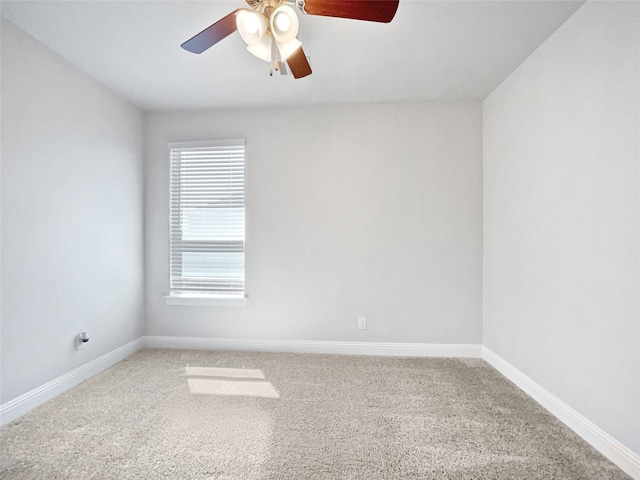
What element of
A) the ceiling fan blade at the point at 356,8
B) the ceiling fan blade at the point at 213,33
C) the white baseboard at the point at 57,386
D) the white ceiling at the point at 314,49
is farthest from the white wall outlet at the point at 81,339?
the ceiling fan blade at the point at 356,8

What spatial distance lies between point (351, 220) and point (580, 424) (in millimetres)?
2272

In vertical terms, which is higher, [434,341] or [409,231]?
[409,231]

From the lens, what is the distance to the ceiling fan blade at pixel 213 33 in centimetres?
161

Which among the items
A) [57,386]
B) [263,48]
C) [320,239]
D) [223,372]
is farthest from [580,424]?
[57,386]

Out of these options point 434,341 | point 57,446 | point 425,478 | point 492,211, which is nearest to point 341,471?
point 425,478

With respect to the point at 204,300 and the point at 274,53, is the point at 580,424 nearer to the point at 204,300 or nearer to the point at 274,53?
the point at 274,53

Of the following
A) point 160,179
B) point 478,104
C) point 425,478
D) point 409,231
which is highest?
point 478,104

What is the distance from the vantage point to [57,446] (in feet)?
6.03

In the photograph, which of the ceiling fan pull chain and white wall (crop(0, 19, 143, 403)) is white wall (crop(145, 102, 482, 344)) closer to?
white wall (crop(0, 19, 143, 403))

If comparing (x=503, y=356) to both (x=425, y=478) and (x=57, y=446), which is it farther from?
(x=57, y=446)

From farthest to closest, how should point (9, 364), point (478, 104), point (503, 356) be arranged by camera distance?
point (478, 104) < point (503, 356) < point (9, 364)

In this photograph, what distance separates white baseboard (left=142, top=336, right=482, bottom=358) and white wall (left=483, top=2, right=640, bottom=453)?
53 centimetres

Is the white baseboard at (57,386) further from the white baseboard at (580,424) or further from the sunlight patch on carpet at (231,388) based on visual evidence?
the white baseboard at (580,424)

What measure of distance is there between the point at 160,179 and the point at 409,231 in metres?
2.70
